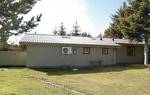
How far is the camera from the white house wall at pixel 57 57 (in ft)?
95.4

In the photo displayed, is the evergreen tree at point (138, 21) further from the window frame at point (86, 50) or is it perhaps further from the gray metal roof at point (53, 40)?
the window frame at point (86, 50)

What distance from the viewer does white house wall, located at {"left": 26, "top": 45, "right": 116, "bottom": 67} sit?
29.1 m

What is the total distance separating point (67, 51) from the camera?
3073 centimetres

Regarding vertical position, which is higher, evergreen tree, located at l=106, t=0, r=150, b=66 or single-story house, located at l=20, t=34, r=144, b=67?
evergreen tree, located at l=106, t=0, r=150, b=66

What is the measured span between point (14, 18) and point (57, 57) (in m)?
16.4

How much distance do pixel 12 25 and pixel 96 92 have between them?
5.08 metres

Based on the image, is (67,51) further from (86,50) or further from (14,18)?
(14,18)

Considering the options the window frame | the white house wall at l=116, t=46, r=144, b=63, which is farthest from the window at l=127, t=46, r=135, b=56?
the window frame

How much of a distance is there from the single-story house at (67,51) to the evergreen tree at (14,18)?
13.3m

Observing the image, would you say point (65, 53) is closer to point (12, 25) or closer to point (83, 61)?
point (83, 61)

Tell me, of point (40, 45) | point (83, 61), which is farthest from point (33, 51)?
point (83, 61)

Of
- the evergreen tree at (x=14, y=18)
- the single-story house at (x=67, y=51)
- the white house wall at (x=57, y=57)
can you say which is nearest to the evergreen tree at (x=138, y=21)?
the single-story house at (x=67, y=51)

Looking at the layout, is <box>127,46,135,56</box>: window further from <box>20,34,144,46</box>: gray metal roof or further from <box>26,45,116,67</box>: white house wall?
<box>26,45,116,67</box>: white house wall

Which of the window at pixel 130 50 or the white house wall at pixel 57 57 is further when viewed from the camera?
the window at pixel 130 50
